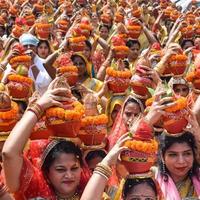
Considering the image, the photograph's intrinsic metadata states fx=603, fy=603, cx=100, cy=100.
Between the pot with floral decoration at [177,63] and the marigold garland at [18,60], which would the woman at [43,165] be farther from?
the pot with floral decoration at [177,63]

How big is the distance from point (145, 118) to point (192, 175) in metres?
0.77

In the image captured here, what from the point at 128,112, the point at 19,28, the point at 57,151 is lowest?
the point at 57,151

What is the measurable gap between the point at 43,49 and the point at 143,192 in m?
5.78

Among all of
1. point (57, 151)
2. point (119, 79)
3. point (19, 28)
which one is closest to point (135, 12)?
point (19, 28)

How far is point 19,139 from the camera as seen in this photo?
3.77 meters

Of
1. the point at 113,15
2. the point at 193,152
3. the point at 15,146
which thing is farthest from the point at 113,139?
the point at 113,15

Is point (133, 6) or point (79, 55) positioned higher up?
point (133, 6)

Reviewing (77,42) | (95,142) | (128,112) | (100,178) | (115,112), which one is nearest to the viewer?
(100,178)

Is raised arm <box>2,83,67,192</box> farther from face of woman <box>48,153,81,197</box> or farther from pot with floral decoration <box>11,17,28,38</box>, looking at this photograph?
pot with floral decoration <box>11,17,28,38</box>

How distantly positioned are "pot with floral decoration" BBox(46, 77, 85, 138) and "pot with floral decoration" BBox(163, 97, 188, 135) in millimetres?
651

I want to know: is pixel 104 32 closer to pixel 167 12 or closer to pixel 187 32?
pixel 187 32

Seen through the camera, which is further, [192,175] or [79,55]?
[79,55]

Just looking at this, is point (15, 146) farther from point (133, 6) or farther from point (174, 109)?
point (133, 6)

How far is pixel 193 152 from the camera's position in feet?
14.9
